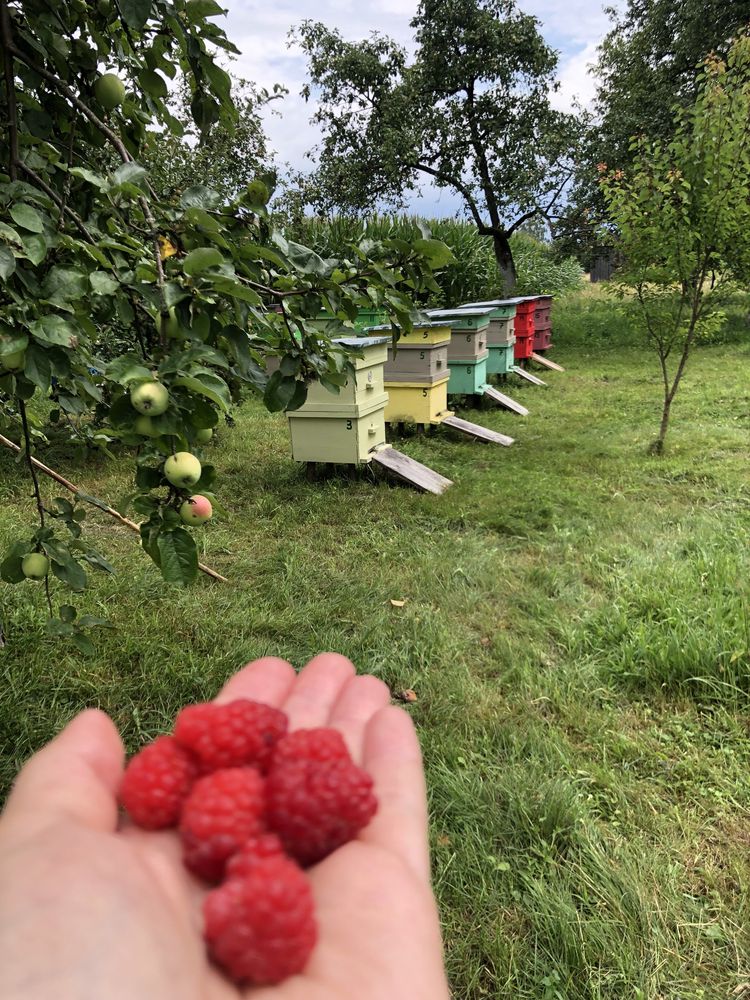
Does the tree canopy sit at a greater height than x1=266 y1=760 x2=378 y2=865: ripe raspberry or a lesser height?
greater

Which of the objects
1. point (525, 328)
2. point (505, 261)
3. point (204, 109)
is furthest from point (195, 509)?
point (505, 261)

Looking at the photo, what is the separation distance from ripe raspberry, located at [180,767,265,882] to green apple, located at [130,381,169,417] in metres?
0.57

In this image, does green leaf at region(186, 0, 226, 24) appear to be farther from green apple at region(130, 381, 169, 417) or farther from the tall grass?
the tall grass

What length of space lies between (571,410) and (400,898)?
284 inches

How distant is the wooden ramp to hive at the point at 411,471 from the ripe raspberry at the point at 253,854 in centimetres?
388

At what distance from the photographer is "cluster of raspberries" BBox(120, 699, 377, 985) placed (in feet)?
2.60

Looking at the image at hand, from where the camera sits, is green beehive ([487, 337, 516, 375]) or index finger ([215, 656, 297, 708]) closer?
index finger ([215, 656, 297, 708])

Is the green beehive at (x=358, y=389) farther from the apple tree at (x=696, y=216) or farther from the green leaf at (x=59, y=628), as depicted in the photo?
the green leaf at (x=59, y=628)

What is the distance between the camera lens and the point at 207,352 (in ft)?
3.37

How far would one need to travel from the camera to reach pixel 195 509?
48.0 inches

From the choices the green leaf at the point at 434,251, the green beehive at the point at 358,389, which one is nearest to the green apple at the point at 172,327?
the green leaf at the point at 434,251

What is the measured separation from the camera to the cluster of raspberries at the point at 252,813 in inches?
31.2

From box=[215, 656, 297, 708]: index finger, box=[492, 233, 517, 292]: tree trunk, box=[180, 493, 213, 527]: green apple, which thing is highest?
box=[492, 233, 517, 292]: tree trunk

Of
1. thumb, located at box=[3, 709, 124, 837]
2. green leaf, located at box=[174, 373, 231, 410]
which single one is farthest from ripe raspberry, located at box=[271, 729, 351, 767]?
green leaf, located at box=[174, 373, 231, 410]
